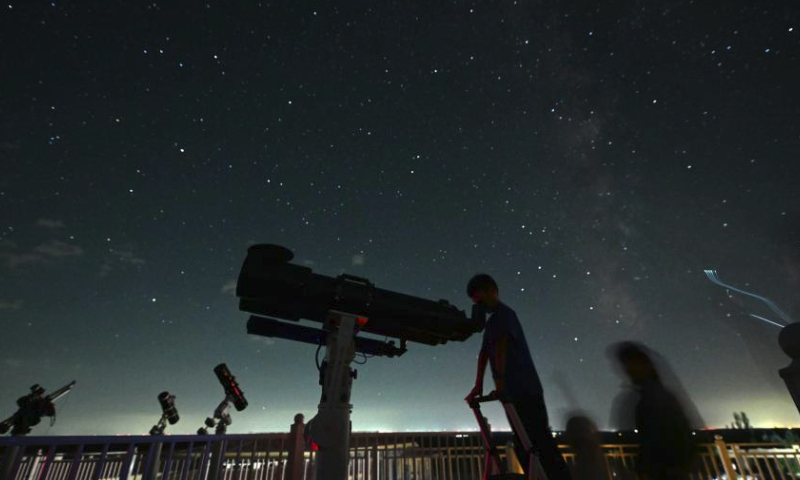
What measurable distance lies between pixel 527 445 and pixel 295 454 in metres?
3.59

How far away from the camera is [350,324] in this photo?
10.3 feet

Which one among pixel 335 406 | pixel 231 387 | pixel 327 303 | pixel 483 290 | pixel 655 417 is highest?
pixel 483 290

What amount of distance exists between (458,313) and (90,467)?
15.1ft

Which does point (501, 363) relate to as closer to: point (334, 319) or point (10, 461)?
point (334, 319)

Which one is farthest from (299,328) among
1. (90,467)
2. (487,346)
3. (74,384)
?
(74,384)

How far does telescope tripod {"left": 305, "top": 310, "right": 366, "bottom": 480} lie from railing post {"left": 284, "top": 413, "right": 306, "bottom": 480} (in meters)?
2.24

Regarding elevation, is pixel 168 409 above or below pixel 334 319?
below

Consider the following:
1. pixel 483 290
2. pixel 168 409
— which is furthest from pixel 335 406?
pixel 168 409

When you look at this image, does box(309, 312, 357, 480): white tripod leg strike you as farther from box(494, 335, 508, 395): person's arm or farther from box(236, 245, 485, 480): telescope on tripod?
box(494, 335, 508, 395): person's arm

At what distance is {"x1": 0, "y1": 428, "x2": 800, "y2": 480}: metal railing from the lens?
8.46 ft

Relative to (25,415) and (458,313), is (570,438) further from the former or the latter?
(25,415)

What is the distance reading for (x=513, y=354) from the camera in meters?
2.90

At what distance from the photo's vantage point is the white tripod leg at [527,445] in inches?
87.1

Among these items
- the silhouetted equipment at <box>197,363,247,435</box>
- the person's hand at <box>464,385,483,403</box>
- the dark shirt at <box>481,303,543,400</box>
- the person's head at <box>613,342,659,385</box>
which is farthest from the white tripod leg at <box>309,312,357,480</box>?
the silhouetted equipment at <box>197,363,247,435</box>
